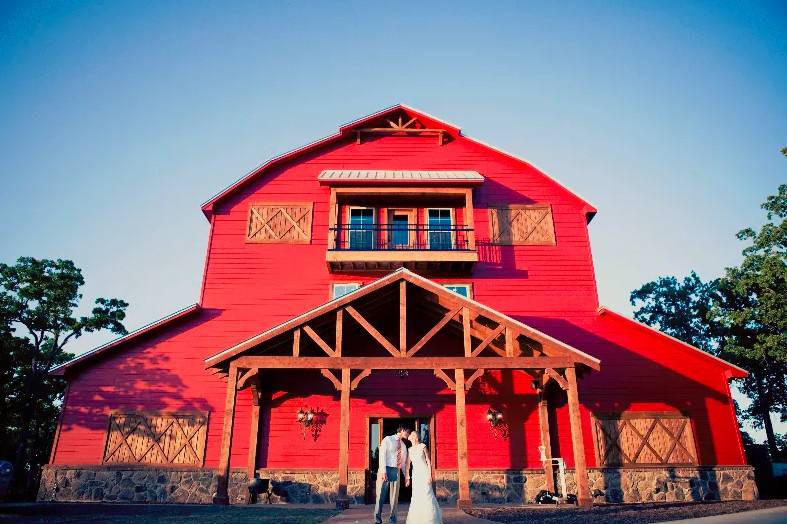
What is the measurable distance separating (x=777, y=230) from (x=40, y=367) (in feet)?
116

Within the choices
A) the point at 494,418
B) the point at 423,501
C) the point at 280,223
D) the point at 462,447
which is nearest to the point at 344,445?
the point at 462,447

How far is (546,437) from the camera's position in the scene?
14336 millimetres

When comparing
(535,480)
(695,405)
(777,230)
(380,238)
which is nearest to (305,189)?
(380,238)

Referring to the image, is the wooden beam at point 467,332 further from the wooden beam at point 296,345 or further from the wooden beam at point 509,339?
the wooden beam at point 296,345

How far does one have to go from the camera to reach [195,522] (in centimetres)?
839

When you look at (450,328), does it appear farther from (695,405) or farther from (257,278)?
(695,405)

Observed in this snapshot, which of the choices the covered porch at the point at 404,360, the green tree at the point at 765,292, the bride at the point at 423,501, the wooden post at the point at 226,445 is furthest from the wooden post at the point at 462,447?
the green tree at the point at 765,292

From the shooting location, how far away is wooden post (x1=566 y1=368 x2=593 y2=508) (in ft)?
37.0

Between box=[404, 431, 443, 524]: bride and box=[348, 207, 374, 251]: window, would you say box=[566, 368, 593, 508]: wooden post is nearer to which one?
box=[404, 431, 443, 524]: bride

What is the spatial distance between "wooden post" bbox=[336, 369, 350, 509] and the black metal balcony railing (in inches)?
213

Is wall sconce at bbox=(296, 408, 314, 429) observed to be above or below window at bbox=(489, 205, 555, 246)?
below

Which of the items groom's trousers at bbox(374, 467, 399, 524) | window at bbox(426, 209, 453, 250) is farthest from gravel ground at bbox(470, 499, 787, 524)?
window at bbox(426, 209, 453, 250)

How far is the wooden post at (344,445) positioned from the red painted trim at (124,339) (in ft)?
20.1

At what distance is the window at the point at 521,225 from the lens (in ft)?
56.2
